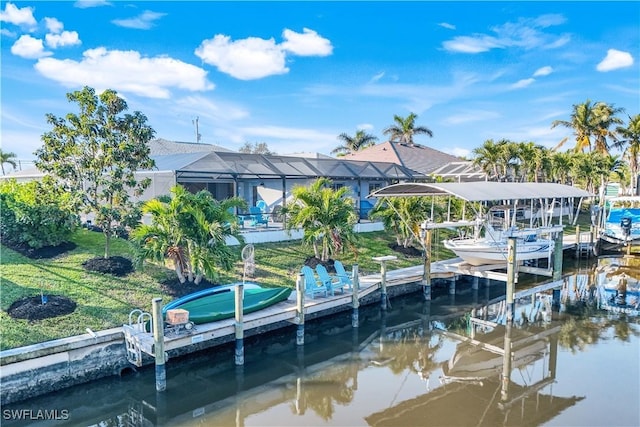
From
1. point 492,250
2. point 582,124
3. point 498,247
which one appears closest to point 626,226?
point 492,250

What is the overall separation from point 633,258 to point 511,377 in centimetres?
1964

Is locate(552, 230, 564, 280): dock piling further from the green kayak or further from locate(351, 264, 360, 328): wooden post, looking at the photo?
the green kayak

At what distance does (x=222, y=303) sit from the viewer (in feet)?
34.2

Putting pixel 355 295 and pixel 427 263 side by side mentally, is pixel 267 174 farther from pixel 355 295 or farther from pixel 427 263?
pixel 355 295

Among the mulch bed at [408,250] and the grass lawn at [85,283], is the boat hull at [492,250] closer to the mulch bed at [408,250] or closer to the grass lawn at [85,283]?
the mulch bed at [408,250]

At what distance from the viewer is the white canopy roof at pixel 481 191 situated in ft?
42.8

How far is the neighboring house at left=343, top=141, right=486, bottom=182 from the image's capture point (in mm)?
30797

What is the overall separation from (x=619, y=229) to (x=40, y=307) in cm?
2803

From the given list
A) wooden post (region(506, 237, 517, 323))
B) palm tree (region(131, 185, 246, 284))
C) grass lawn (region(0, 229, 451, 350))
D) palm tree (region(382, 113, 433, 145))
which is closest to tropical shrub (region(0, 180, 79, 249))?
grass lawn (region(0, 229, 451, 350))

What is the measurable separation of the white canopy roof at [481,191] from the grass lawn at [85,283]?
11.8ft

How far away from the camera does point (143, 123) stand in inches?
546

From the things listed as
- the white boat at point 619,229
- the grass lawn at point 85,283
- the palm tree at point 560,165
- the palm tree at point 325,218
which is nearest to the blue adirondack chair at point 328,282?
the grass lawn at point 85,283

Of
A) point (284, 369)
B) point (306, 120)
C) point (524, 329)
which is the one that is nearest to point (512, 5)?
point (524, 329)

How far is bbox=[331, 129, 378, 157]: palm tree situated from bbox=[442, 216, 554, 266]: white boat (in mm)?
34011
